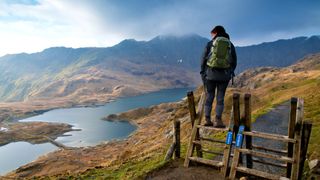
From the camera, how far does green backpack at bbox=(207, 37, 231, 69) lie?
13.1 m

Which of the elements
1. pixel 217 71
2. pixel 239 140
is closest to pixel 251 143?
pixel 239 140

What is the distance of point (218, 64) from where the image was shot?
13109 mm

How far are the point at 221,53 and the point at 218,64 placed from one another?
1.50ft

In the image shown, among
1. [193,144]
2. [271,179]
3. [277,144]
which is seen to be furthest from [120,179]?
[271,179]

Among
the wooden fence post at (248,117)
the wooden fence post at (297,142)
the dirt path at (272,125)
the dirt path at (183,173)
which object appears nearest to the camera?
the wooden fence post at (297,142)

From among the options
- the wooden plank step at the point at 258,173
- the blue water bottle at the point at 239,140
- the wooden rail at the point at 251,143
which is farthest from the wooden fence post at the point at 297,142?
the blue water bottle at the point at 239,140

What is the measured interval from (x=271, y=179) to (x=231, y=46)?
5356mm

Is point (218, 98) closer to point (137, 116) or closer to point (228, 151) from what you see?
point (228, 151)

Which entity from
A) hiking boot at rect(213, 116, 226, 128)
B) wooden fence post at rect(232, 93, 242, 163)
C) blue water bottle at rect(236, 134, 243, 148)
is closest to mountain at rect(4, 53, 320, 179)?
blue water bottle at rect(236, 134, 243, 148)

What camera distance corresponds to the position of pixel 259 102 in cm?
6925

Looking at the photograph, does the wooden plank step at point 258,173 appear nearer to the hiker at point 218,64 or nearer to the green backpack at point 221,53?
the hiker at point 218,64

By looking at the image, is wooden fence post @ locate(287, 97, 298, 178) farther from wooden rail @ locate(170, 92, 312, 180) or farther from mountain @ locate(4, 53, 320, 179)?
mountain @ locate(4, 53, 320, 179)

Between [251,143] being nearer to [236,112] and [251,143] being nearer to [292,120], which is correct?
[236,112]

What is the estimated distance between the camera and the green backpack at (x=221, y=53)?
1305cm
